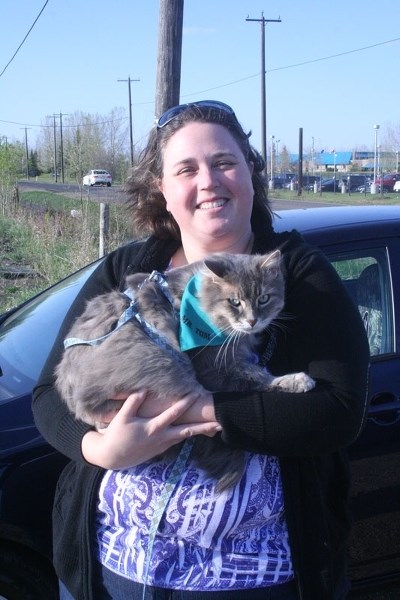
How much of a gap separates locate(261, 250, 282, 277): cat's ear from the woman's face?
19cm

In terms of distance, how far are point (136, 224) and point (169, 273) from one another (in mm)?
448

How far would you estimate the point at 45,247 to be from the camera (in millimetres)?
12086

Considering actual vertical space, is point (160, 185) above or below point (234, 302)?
above

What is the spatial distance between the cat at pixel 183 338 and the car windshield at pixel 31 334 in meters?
1.05

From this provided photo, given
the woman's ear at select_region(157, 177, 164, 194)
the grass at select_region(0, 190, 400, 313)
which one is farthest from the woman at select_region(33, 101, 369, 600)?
the grass at select_region(0, 190, 400, 313)

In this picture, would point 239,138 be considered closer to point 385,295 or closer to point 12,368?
point 385,295

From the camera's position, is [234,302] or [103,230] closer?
[234,302]

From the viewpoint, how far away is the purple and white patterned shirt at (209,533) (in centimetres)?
171

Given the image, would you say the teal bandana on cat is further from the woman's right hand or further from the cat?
the woman's right hand

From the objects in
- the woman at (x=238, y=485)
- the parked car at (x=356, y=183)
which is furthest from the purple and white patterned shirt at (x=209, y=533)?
the parked car at (x=356, y=183)

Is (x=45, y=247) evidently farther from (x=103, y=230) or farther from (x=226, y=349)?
(x=226, y=349)

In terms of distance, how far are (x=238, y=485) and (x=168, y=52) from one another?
20.4ft

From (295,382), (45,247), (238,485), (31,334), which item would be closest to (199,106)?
(295,382)

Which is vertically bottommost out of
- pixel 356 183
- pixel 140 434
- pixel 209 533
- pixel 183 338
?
pixel 209 533
